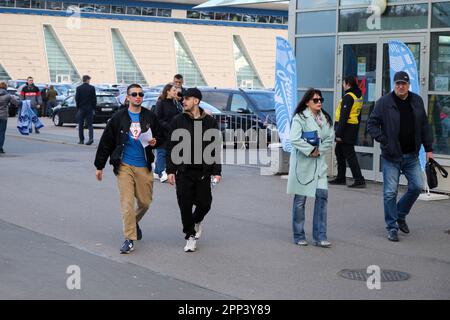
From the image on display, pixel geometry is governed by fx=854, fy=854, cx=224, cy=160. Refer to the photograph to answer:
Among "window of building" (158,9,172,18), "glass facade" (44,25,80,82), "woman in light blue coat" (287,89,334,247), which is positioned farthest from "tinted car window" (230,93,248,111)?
"window of building" (158,9,172,18)

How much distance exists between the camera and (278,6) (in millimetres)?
74875

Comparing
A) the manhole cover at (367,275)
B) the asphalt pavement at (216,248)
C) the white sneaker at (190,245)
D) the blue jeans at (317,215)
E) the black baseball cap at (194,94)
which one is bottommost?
the manhole cover at (367,275)

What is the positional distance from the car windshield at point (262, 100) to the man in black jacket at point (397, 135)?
1316cm

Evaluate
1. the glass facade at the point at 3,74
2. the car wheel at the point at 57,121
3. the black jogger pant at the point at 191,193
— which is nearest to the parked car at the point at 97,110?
the car wheel at the point at 57,121

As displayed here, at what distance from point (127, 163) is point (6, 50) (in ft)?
190

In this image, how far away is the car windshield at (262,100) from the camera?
76.0 ft

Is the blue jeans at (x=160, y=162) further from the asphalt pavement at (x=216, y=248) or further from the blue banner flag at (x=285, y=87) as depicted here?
the blue banner flag at (x=285, y=87)

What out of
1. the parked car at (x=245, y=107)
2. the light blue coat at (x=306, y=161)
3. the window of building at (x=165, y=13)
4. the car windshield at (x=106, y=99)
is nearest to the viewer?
the light blue coat at (x=306, y=161)

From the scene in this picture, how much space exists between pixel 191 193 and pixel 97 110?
2296 centimetres

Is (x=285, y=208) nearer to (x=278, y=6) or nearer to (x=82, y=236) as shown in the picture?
(x=82, y=236)

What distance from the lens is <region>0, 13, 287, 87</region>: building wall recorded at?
65.1 m

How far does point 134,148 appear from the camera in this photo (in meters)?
8.99

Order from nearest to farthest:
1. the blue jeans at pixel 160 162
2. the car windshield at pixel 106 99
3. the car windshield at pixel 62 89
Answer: the blue jeans at pixel 160 162 → the car windshield at pixel 106 99 → the car windshield at pixel 62 89
